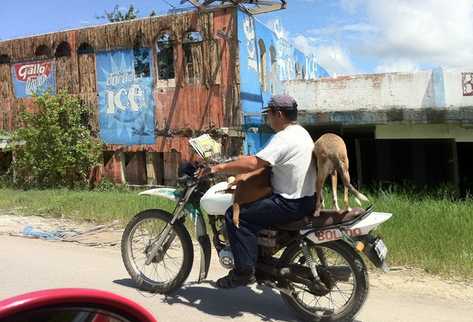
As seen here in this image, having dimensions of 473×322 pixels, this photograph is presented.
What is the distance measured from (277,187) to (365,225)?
31.1 inches

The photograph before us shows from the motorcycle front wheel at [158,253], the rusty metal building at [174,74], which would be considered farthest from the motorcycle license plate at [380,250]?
the rusty metal building at [174,74]

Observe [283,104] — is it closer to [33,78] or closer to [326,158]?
[326,158]

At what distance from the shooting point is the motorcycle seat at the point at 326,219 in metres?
4.73

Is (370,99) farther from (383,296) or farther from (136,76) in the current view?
(383,296)

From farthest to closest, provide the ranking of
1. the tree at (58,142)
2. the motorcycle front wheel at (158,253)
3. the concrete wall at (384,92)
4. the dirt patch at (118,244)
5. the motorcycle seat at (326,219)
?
the tree at (58,142) → the concrete wall at (384,92) → the dirt patch at (118,244) → the motorcycle front wheel at (158,253) → the motorcycle seat at (326,219)

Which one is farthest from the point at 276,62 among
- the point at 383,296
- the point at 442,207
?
the point at 383,296

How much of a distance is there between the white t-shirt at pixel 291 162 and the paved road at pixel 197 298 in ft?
3.80

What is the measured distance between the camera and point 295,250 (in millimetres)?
4898

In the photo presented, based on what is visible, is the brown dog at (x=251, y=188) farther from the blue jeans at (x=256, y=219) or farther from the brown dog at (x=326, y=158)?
the brown dog at (x=326, y=158)

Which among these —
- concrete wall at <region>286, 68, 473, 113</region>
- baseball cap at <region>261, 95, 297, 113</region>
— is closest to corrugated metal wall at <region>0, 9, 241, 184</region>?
concrete wall at <region>286, 68, 473, 113</region>

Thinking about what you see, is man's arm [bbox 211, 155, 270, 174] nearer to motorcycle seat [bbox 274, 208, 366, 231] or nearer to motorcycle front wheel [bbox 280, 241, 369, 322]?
motorcycle seat [bbox 274, 208, 366, 231]

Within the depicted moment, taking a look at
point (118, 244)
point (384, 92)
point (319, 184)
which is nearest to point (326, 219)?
point (319, 184)

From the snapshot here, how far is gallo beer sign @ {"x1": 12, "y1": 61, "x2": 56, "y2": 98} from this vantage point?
67.7ft

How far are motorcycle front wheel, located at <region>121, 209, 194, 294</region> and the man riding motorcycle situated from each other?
689 mm
